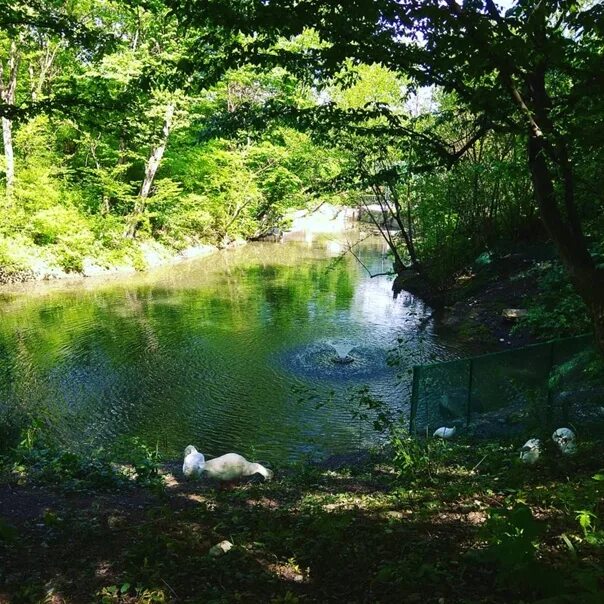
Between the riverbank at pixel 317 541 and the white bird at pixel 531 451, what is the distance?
0.60ft

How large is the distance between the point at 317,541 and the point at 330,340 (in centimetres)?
1155

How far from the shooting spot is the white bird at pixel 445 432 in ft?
26.2

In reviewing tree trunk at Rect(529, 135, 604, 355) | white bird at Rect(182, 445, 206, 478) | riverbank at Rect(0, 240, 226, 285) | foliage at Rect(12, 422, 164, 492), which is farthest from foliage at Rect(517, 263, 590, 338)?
riverbank at Rect(0, 240, 226, 285)

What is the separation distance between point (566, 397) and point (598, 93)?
4300 mm

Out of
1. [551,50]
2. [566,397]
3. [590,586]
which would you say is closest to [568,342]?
[566,397]

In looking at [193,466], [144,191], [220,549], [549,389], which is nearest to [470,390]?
[549,389]

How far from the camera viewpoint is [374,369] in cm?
1283

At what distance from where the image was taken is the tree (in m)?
3.79

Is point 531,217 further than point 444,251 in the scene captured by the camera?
No

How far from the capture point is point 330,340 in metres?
15.2

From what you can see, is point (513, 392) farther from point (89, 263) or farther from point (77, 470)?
point (89, 263)

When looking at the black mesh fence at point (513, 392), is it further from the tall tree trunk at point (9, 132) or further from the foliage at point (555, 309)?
the tall tree trunk at point (9, 132)

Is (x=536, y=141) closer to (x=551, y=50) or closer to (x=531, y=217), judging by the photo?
(x=551, y=50)

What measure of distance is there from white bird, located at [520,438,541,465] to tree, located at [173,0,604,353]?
6.41 ft
